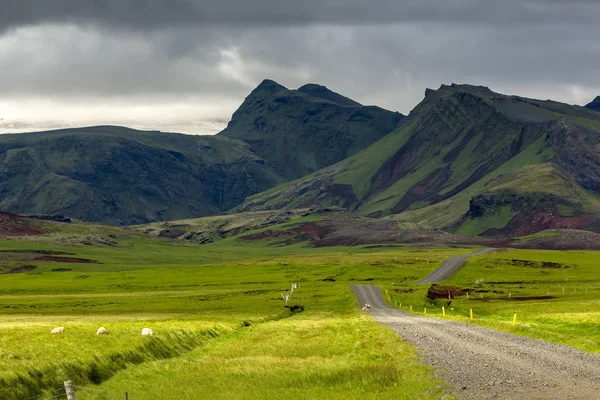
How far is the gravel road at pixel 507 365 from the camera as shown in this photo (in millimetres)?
33094

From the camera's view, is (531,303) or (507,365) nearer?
(507,365)

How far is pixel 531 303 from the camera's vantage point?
376 feet

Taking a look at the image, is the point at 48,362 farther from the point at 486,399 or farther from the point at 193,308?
the point at 193,308

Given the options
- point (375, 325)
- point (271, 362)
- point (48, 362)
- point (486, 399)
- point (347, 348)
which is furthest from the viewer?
point (375, 325)

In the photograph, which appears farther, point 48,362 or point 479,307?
point 479,307

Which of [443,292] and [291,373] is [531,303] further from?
[291,373]

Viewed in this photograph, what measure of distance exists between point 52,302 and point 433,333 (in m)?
105

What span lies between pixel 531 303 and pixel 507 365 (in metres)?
79.0

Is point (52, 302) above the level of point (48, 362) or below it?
below

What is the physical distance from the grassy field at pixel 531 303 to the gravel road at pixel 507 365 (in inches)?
128

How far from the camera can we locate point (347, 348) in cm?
5194

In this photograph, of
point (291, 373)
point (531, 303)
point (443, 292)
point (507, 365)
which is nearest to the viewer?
point (507, 365)

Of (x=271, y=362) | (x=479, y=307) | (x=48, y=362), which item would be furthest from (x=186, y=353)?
(x=479, y=307)

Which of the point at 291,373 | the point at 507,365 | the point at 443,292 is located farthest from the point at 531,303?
the point at 291,373
